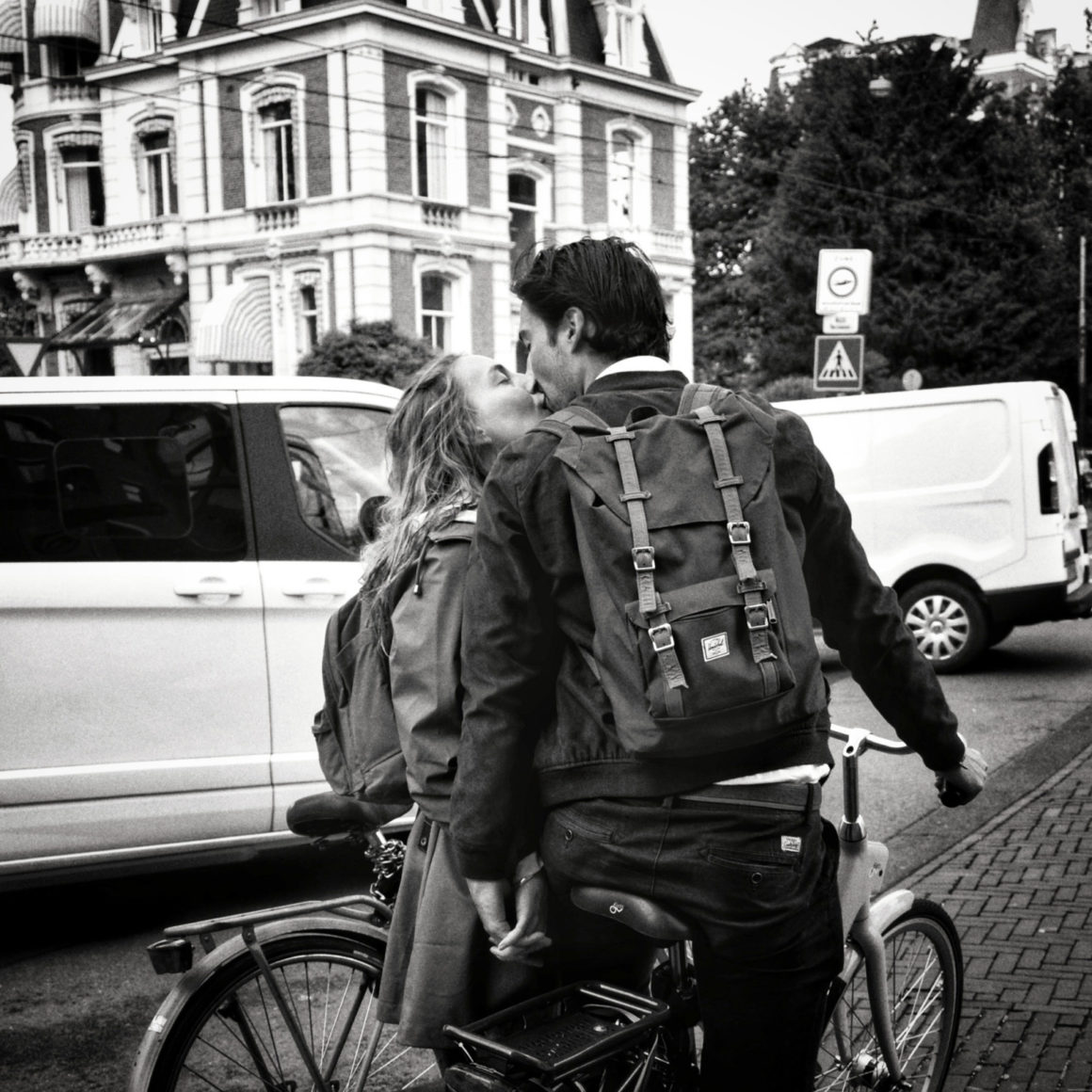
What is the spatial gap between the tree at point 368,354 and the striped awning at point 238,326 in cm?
337

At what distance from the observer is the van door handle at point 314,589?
16.4 ft

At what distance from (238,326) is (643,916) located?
30281 mm

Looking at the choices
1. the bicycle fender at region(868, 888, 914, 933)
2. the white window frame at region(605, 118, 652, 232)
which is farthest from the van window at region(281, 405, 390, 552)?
the white window frame at region(605, 118, 652, 232)

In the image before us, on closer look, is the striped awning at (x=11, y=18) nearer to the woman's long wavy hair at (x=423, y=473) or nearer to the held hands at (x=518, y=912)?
the woman's long wavy hair at (x=423, y=473)

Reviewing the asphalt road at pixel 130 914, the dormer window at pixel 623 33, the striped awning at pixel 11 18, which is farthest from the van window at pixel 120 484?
the striped awning at pixel 11 18

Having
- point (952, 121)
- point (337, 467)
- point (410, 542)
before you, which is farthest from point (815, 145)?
point (410, 542)

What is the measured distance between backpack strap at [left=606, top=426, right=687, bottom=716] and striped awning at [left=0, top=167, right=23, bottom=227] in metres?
36.3

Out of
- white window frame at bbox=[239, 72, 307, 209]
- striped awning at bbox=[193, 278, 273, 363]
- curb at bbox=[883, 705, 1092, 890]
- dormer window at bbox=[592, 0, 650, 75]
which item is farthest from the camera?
dormer window at bbox=[592, 0, 650, 75]

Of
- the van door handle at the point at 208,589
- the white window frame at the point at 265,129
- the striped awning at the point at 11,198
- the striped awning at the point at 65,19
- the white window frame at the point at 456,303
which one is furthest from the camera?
the striped awning at the point at 11,198

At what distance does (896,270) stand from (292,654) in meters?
33.9

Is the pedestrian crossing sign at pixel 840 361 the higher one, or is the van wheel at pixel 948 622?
the pedestrian crossing sign at pixel 840 361

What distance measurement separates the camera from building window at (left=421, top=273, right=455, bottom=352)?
31.3 meters

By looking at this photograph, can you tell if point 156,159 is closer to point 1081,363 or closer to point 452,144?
point 452,144

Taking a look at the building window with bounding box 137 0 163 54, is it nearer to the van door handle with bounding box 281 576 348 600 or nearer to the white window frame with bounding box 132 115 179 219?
the white window frame with bounding box 132 115 179 219
